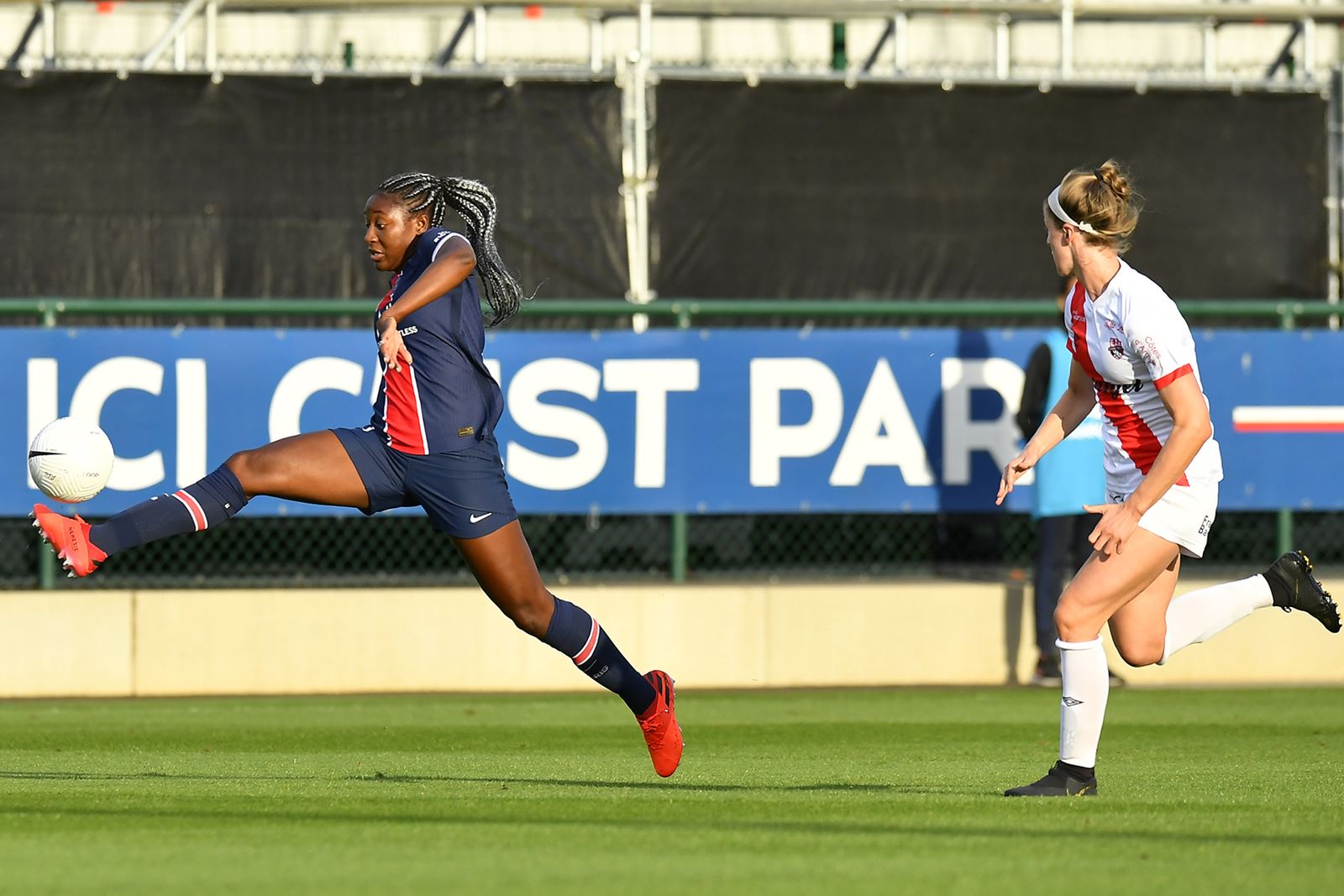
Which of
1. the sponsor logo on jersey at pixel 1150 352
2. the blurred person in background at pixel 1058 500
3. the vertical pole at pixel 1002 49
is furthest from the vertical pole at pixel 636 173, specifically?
the sponsor logo on jersey at pixel 1150 352

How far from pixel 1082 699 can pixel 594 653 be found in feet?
5.64

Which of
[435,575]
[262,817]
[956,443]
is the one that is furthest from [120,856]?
[956,443]

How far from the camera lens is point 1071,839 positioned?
19.3 feet

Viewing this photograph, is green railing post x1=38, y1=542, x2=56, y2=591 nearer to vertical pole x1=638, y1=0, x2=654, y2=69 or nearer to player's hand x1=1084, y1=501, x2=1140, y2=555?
vertical pole x1=638, y1=0, x2=654, y2=69

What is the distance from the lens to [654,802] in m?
6.90

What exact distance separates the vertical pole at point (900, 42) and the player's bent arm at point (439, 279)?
25.1 ft

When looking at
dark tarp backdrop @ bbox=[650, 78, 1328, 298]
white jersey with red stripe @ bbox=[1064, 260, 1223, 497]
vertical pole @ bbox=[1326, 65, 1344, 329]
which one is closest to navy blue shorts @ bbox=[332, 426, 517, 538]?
white jersey with red stripe @ bbox=[1064, 260, 1223, 497]

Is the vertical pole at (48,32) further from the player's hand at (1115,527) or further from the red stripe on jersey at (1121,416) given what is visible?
the player's hand at (1115,527)

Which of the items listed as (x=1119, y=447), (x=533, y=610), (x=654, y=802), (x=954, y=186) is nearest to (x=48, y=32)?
(x=954, y=186)

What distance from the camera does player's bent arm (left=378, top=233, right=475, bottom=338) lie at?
23.3 feet

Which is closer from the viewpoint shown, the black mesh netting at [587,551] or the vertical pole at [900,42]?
the black mesh netting at [587,551]

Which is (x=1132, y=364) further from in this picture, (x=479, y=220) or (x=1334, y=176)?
(x=1334, y=176)

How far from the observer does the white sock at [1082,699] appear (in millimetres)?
6824

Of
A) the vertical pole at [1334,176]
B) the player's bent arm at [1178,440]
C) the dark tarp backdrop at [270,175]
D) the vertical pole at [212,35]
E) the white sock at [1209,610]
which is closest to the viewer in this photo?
the player's bent arm at [1178,440]
